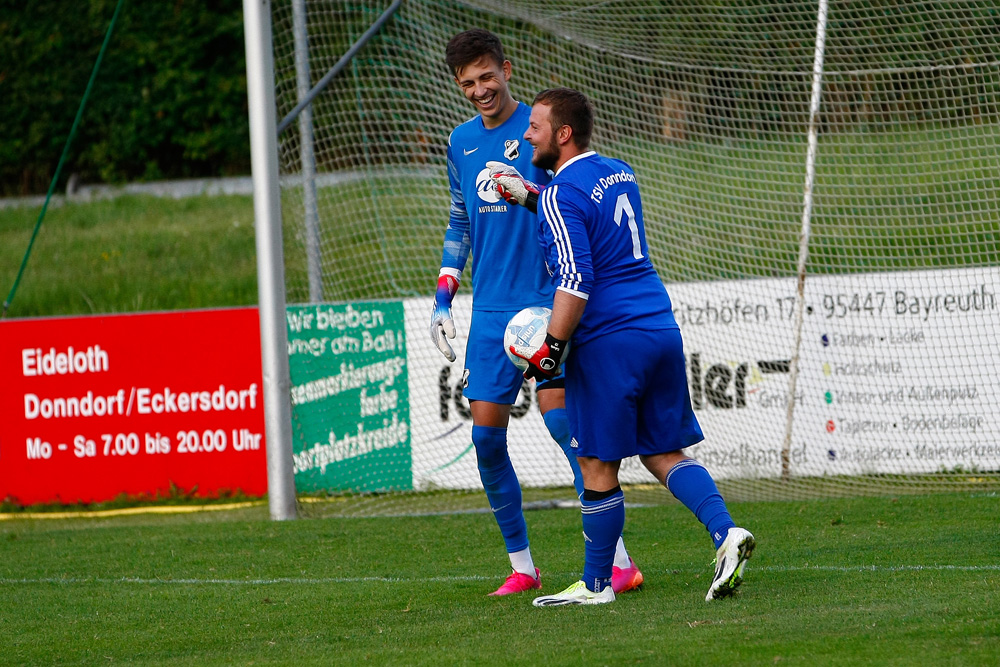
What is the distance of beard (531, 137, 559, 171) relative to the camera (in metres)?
4.32

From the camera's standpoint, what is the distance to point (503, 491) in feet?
16.2

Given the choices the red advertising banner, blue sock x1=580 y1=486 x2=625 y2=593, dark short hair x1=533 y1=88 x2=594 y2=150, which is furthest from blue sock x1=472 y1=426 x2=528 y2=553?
the red advertising banner

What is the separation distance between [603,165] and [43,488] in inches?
277

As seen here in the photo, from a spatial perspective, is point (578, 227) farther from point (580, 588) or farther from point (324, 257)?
point (324, 257)

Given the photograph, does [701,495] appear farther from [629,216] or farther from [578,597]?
[629,216]

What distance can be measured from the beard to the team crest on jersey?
1.69 ft

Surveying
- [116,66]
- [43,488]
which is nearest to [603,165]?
[43,488]

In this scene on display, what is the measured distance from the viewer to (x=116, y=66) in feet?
88.4

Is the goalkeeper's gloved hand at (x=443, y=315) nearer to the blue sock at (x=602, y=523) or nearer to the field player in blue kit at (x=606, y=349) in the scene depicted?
the field player in blue kit at (x=606, y=349)

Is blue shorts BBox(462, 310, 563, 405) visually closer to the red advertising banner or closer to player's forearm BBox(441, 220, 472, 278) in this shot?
player's forearm BBox(441, 220, 472, 278)

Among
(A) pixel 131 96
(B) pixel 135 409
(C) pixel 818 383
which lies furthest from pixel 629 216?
(A) pixel 131 96

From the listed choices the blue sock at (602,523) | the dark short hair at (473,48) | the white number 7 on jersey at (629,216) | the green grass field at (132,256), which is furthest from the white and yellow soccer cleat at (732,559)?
the green grass field at (132,256)

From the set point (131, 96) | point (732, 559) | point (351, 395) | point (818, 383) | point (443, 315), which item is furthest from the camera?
point (131, 96)

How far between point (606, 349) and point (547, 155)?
770 mm
